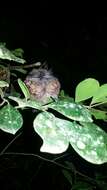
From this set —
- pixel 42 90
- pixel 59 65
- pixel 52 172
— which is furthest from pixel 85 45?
pixel 42 90

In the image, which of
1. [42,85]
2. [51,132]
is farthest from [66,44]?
[51,132]

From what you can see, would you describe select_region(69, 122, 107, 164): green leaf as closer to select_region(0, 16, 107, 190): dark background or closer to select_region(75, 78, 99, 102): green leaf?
select_region(75, 78, 99, 102): green leaf

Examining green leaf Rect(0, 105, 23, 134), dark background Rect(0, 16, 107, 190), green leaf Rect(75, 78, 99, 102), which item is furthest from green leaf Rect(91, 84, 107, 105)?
dark background Rect(0, 16, 107, 190)

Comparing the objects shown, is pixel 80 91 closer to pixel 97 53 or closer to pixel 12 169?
pixel 12 169

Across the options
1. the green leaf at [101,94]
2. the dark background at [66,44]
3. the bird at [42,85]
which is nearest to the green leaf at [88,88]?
the green leaf at [101,94]

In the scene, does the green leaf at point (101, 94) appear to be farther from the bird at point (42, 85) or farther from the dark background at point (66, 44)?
the dark background at point (66, 44)
